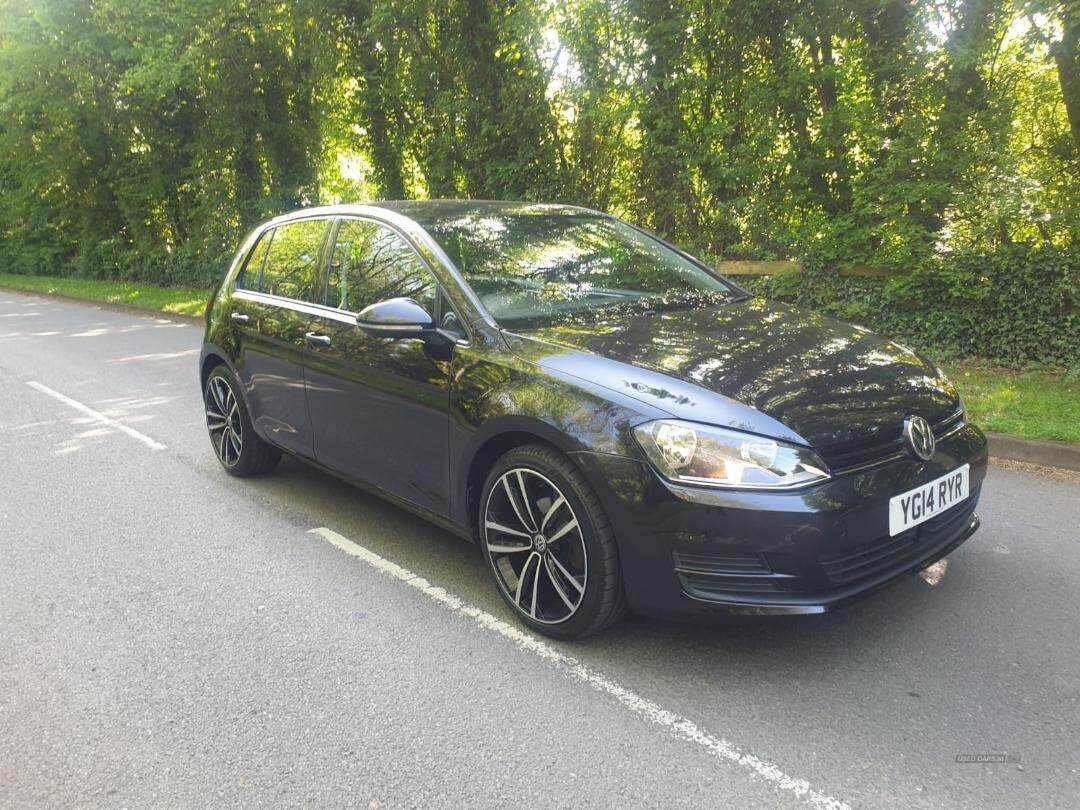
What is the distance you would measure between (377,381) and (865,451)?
214cm

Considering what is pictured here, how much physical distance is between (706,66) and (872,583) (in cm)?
855

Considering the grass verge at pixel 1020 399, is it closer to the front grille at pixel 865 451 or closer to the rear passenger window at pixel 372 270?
the front grille at pixel 865 451

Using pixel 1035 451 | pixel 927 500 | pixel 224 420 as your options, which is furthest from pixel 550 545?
pixel 1035 451

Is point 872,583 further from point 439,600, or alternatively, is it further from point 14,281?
point 14,281

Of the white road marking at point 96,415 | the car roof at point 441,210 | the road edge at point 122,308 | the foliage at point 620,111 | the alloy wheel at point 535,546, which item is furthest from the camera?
the road edge at point 122,308

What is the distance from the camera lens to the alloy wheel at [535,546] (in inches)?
126

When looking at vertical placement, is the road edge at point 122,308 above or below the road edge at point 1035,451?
above

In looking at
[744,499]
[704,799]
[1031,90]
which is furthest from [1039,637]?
[1031,90]

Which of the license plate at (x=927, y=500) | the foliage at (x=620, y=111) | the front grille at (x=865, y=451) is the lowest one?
the license plate at (x=927, y=500)

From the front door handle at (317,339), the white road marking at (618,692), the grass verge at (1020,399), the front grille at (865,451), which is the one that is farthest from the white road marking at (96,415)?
the grass verge at (1020,399)

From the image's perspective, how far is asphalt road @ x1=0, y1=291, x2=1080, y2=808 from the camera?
2.54 meters

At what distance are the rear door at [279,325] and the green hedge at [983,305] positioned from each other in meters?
6.17

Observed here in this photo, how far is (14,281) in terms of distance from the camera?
30219 mm

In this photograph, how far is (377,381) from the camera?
3969 mm
